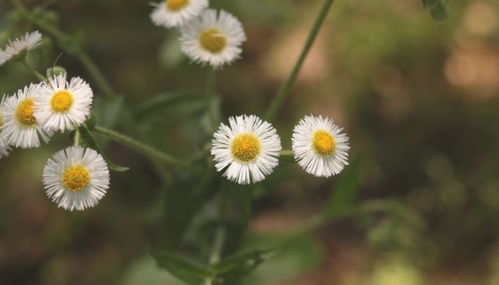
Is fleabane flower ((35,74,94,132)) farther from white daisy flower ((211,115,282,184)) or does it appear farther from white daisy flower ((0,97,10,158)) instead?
white daisy flower ((211,115,282,184))

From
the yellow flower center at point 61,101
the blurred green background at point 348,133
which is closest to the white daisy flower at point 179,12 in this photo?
the yellow flower center at point 61,101

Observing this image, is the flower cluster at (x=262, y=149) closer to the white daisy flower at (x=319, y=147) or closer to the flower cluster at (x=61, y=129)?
the white daisy flower at (x=319, y=147)

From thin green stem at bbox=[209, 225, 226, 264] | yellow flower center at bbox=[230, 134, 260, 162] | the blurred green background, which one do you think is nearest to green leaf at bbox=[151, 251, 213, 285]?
thin green stem at bbox=[209, 225, 226, 264]

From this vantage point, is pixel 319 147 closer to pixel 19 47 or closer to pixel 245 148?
pixel 245 148

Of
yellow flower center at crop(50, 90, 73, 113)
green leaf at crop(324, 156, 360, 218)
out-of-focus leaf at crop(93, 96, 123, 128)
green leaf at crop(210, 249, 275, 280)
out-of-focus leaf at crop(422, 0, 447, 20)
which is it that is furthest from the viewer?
green leaf at crop(324, 156, 360, 218)

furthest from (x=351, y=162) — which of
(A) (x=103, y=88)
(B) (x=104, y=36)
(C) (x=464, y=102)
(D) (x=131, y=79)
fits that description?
(B) (x=104, y=36)

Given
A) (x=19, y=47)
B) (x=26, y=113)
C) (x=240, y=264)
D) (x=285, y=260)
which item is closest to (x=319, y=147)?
(x=240, y=264)
